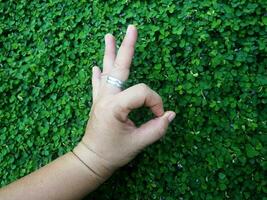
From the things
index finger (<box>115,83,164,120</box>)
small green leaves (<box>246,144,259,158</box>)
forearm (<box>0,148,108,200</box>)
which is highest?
index finger (<box>115,83,164,120</box>)

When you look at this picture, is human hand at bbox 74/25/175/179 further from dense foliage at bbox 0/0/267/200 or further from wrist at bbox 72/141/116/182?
dense foliage at bbox 0/0/267/200

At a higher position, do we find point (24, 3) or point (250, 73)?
point (24, 3)

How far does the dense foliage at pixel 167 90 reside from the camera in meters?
1.96

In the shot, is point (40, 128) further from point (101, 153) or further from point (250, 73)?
point (250, 73)

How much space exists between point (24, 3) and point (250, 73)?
192 cm

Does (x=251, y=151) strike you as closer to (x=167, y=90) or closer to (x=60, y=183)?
(x=167, y=90)

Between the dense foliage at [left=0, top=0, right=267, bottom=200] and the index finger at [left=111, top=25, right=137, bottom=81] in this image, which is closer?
the index finger at [left=111, top=25, right=137, bottom=81]

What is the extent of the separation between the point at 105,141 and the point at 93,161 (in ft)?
0.44

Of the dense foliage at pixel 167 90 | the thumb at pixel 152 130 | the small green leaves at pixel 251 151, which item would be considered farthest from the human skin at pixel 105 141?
the small green leaves at pixel 251 151

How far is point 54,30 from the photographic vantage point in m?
2.68

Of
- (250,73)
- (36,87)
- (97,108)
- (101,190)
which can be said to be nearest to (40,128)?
(36,87)

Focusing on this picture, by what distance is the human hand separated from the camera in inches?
68.5

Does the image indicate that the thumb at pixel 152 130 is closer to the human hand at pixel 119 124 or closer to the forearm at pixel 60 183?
the human hand at pixel 119 124

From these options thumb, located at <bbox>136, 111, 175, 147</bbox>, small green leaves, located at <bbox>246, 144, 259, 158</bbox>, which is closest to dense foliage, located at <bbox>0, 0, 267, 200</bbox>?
small green leaves, located at <bbox>246, 144, 259, 158</bbox>
